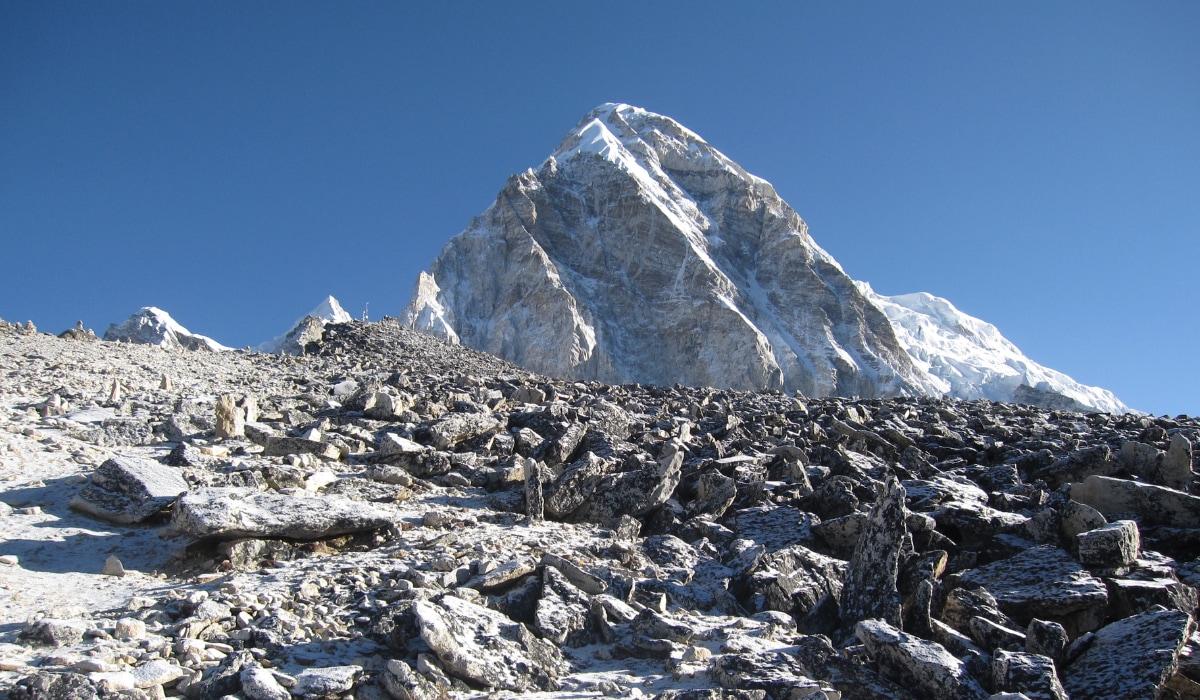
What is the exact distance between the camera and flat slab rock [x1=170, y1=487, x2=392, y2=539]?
16.5 feet

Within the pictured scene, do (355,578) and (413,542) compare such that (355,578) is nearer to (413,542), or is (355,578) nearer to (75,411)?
(413,542)

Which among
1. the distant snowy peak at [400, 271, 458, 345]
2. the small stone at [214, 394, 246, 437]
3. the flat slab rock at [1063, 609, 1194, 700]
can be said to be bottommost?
the flat slab rock at [1063, 609, 1194, 700]

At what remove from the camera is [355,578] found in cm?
495

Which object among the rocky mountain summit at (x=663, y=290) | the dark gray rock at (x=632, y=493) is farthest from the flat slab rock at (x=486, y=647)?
the rocky mountain summit at (x=663, y=290)

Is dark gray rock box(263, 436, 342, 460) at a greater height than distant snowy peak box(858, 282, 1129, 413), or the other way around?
distant snowy peak box(858, 282, 1129, 413)

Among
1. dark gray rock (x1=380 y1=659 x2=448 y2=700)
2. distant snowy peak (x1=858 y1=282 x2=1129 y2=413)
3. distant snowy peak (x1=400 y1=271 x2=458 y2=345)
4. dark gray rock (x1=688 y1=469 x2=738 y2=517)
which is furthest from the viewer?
distant snowy peak (x1=858 y1=282 x2=1129 y2=413)

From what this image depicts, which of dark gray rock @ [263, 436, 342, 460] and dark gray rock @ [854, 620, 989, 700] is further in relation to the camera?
dark gray rock @ [263, 436, 342, 460]

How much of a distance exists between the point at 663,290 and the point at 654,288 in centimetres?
113

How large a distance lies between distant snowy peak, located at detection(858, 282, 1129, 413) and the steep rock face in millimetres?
13240

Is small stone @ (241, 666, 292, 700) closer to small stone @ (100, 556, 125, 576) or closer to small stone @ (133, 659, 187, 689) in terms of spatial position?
small stone @ (133, 659, 187, 689)

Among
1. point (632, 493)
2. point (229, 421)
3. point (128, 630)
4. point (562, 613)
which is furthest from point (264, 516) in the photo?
point (229, 421)

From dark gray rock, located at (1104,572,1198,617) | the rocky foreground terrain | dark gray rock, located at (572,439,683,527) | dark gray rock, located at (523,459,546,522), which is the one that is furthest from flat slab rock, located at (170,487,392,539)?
dark gray rock, located at (1104,572,1198,617)

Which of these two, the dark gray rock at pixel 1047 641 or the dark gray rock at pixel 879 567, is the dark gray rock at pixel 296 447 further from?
the dark gray rock at pixel 1047 641

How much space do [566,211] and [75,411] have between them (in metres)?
80.9
